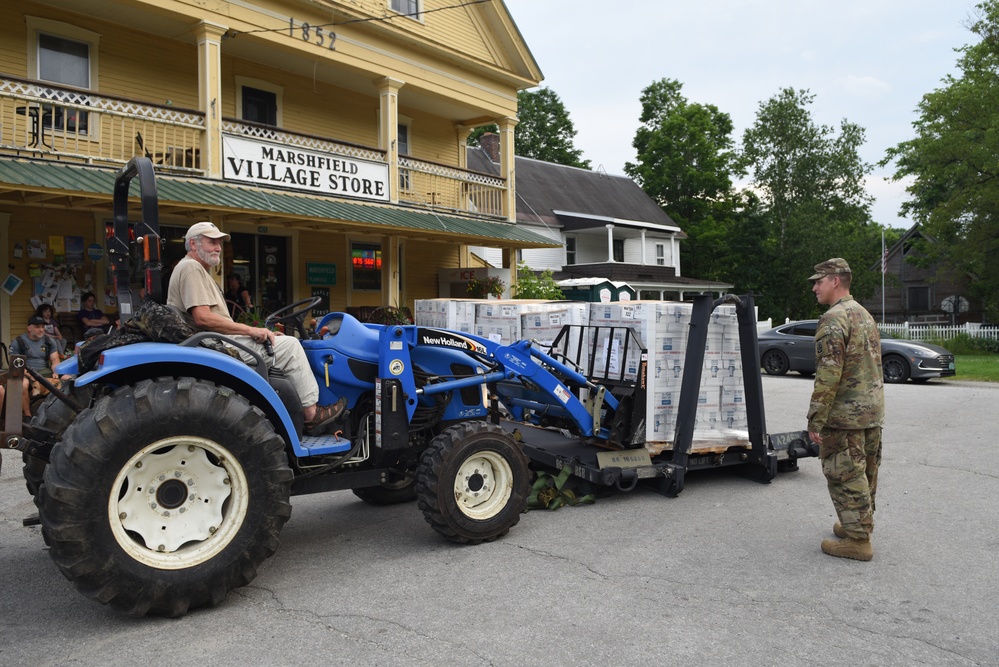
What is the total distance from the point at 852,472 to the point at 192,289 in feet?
14.3

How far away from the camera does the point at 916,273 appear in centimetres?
4831

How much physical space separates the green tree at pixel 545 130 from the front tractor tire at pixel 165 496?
166ft

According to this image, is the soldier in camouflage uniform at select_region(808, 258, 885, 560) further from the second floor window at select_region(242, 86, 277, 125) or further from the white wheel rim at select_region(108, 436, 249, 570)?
the second floor window at select_region(242, 86, 277, 125)

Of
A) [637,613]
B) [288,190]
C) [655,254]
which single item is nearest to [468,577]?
[637,613]

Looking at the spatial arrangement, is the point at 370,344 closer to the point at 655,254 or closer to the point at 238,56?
the point at 238,56

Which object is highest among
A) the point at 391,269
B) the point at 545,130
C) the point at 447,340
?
the point at 545,130

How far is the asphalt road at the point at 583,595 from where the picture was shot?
368 cm

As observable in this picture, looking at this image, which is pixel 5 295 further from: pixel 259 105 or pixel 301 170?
pixel 259 105

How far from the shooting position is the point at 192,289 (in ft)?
15.1

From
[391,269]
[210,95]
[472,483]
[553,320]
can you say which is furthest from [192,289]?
[391,269]

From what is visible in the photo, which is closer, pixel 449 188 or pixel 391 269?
pixel 391 269

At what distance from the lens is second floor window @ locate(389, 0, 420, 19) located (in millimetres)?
17344

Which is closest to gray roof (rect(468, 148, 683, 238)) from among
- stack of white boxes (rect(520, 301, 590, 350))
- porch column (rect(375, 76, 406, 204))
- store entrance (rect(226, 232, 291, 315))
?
porch column (rect(375, 76, 406, 204))

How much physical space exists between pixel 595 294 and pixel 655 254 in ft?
53.0
